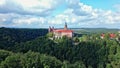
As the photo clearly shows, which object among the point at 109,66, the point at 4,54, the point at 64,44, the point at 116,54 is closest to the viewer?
the point at 4,54

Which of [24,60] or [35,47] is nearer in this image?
[24,60]

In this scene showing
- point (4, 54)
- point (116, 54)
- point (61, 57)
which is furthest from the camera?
point (61, 57)

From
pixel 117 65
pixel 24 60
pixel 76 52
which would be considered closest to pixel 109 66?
pixel 117 65

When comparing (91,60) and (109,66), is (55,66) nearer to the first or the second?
(109,66)

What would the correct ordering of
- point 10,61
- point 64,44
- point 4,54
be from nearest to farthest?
point 10,61 < point 4,54 < point 64,44

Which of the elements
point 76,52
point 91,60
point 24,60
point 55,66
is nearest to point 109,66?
point 91,60

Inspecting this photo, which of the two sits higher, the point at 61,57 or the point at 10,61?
the point at 10,61

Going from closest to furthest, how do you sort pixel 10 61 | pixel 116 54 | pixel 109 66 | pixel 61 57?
pixel 10 61 < pixel 109 66 < pixel 116 54 < pixel 61 57

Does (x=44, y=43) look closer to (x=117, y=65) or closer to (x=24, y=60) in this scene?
(x=117, y=65)

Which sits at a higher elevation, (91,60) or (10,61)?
(10,61)
